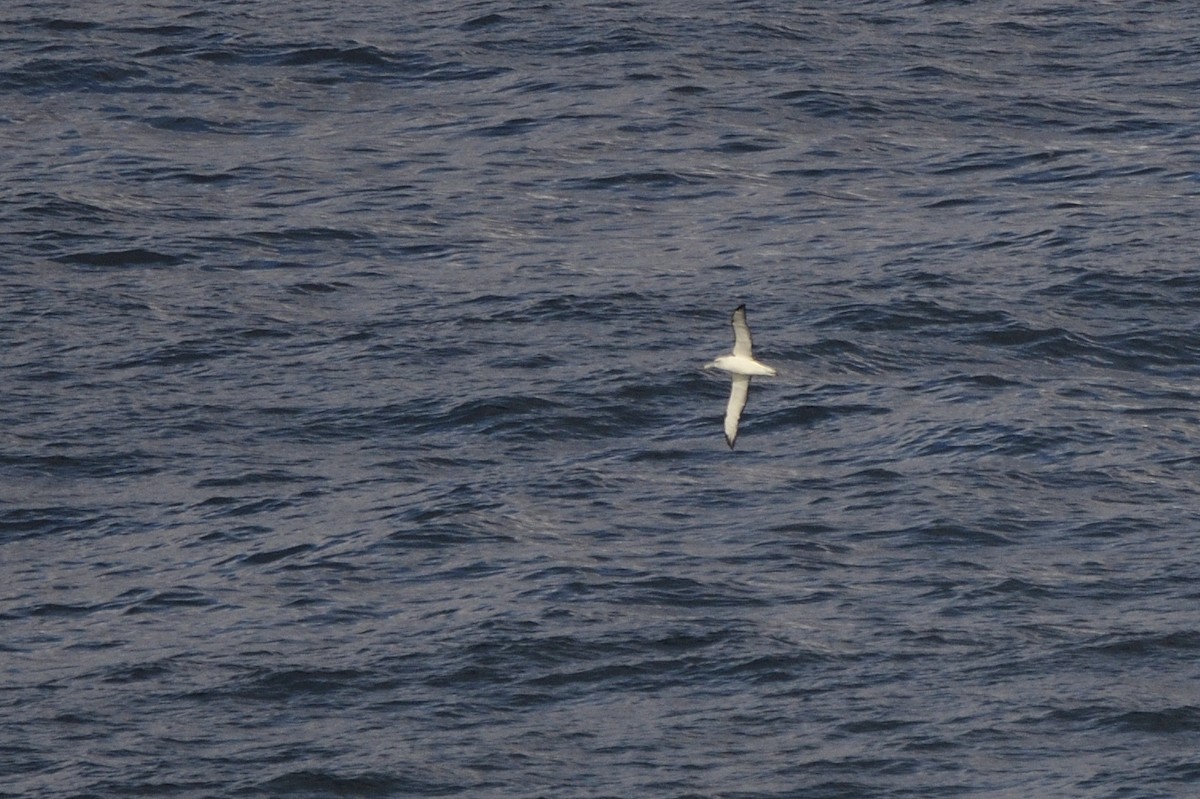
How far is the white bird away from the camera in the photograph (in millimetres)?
36719

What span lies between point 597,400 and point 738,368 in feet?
39.4

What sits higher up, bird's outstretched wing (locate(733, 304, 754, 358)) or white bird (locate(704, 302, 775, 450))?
bird's outstretched wing (locate(733, 304, 754, 358))

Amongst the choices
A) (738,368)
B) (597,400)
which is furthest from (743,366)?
(597,400)

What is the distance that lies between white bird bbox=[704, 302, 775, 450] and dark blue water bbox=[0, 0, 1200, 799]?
4850 mm

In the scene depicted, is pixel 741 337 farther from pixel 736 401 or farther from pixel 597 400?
pixel 597 400

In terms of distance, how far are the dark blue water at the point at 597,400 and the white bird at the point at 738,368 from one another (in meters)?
4.85

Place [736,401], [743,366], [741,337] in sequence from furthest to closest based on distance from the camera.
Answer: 1. [736,401]
2. [743,366]
3. [741,337]

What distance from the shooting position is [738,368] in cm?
3747

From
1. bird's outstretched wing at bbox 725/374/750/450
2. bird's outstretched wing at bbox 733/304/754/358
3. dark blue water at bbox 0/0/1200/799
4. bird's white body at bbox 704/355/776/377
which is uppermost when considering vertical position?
bird's outstretched wing at bbox 733/304/754/358

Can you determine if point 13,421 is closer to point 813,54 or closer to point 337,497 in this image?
point 337,497

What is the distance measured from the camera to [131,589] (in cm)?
4394

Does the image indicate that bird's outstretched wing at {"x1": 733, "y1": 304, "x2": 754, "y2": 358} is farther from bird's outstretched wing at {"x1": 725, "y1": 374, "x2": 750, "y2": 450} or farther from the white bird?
bird's outstretched wing at {"x1": 725, "y1": 374, "x2": 750, "y2": 450}

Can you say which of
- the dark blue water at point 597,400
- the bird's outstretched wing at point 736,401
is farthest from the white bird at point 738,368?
the dark blue water at point 597,400

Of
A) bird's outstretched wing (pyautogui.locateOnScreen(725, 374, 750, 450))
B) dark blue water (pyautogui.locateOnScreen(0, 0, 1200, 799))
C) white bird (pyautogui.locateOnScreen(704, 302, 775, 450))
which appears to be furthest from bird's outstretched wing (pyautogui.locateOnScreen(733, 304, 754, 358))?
dark blue water (pyautogui.locateOnScreen(0, 0, 1200, 799))
